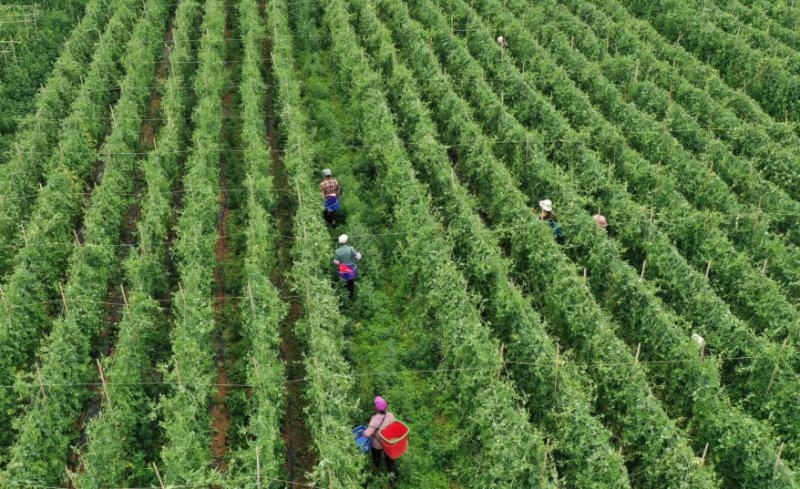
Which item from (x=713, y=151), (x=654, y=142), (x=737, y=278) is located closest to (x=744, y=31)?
(x=713, y=151)

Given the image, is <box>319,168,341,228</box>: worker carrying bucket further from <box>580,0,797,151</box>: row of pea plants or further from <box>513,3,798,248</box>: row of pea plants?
<box>580,0,797,151</box>: row of pea plants

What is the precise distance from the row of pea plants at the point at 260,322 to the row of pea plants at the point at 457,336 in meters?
2.81

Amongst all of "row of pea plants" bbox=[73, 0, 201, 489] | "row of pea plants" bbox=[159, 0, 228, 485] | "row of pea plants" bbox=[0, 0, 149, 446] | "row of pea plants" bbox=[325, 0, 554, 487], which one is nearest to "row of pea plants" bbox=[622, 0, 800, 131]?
"row of pea plants" bbox=[325, 0, 554, 487]

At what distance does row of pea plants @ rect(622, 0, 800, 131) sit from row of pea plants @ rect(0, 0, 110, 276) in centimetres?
2002

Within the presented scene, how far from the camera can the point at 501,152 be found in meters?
16.6

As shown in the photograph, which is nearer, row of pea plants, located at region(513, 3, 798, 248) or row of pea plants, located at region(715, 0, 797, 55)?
row of pea plants, located at region(513, 3, 798, 248)

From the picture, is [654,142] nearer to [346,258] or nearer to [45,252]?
[346,258]

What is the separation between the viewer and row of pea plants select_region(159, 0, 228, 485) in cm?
920

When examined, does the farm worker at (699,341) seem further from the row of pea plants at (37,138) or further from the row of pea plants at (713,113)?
the row of pea plants at (37,138)

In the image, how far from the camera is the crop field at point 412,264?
979cm

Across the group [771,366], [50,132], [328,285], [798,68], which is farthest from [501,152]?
[50,132]

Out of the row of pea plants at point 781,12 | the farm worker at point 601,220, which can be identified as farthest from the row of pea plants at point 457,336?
the row of pea plants at point 781,12

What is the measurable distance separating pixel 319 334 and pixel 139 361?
3.09 metres

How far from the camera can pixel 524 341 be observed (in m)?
10.9
